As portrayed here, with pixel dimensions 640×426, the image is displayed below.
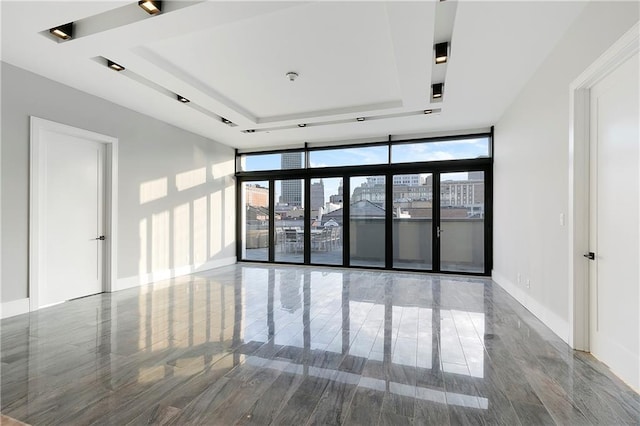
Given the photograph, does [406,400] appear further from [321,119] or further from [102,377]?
[321,119]

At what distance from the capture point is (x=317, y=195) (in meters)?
7.43

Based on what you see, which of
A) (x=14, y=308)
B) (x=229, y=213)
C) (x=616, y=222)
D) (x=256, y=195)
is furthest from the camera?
(x=256, y=195)

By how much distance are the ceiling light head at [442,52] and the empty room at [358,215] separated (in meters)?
0.02

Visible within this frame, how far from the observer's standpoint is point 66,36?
3.11 metres

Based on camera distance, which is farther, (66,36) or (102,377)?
(66,36)

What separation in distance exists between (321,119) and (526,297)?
4240 mm

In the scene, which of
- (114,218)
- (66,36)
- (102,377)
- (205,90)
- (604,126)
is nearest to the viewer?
(102,377)

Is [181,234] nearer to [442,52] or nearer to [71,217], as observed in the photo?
[71,217]

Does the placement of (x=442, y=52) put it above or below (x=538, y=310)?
above

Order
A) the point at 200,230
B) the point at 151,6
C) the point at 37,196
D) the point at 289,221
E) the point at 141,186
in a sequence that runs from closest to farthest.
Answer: the point at 151,6 < the point at 37,196 < the point at 141,186 < the point at 200,230 < the point at 289,221

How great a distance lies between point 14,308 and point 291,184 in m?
5.30

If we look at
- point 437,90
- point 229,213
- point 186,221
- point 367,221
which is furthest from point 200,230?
point 437,90

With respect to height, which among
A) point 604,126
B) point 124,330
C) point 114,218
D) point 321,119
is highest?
point 321,119

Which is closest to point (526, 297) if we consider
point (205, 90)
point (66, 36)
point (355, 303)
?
point (355, 303)
